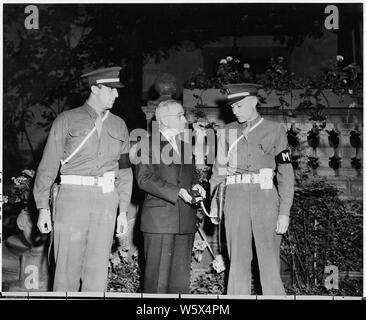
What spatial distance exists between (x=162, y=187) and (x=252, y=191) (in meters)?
0.69

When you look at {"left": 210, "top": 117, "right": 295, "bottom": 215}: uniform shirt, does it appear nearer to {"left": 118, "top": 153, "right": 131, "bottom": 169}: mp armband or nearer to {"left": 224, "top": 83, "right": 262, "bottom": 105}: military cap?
{"left": 224, "top": 83, "right": 262, "bottom": 105}: military cap

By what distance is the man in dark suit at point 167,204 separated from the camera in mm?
4461

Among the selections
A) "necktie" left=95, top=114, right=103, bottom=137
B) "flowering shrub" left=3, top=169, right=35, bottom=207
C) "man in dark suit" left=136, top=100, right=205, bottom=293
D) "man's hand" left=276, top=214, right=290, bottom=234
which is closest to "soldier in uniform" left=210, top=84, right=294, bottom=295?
"man's hand" left=276, top=214, right=290, bottom=234

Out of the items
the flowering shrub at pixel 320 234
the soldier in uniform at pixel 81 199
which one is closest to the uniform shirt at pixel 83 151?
the soldier in uniform at pixel 81 199

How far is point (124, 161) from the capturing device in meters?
4.71

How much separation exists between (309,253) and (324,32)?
3.33 metres

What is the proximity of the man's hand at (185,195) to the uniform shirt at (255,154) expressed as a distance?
13.4 inches

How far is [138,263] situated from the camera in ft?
17.8

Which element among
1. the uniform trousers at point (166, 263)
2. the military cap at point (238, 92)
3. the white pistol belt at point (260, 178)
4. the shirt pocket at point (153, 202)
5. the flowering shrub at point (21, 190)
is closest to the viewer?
the uniform trousers at point (166, 263)

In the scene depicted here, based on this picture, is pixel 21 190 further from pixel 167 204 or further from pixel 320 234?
pixel 320 234

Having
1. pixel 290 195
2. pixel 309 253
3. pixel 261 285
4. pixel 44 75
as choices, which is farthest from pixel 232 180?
pixel 44 75

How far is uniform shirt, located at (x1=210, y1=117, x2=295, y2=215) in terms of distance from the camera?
4.67 meters

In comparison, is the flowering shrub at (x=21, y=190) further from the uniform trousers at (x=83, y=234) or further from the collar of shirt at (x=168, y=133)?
the collar of shirt at (x=168, y=133)
